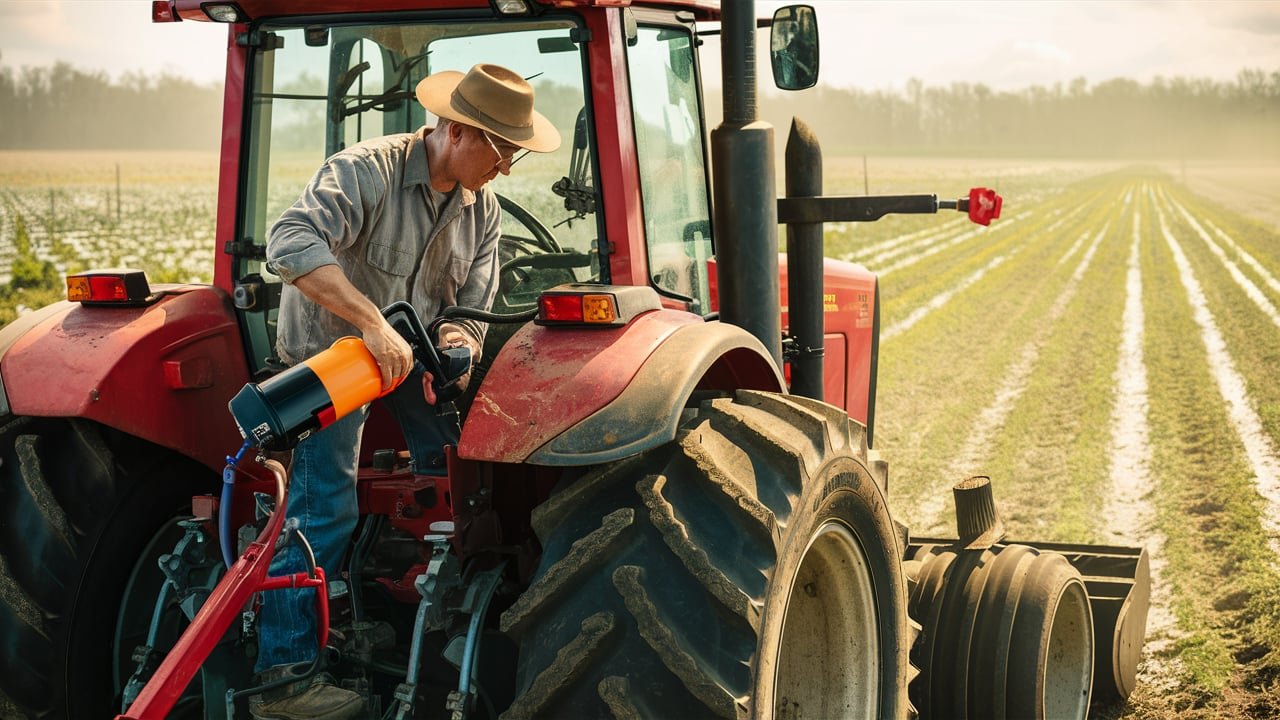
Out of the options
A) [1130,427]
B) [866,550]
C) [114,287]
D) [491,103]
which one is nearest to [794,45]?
[491,103]

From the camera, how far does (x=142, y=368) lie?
318 centimetres

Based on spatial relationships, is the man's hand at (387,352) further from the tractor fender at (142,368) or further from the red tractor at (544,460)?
the tractor fender at (142,368)

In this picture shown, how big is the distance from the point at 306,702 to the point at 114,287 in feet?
4.23

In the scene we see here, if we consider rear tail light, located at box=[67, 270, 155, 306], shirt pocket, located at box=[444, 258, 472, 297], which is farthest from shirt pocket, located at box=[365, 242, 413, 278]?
rear tail light, located at box=[67, 270, 155, 306]

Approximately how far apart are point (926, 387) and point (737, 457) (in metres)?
10.0

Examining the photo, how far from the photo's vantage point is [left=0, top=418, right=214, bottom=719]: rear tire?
3.06 metres

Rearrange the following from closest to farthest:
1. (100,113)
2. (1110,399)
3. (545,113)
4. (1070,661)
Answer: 1. (545,113)
2. (1070,661)
3. (1110,399)
4. (100,113)

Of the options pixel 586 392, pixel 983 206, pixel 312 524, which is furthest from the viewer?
pixel 983 206

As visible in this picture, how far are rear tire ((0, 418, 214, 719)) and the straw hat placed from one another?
1.21 metres

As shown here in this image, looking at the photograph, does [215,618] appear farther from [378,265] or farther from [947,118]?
[947,118]

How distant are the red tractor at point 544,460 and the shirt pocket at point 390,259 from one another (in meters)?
0.28

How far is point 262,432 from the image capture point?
2424 millimetres

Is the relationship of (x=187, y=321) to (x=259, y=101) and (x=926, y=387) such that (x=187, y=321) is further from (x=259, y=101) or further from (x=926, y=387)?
(x=926, y=387)

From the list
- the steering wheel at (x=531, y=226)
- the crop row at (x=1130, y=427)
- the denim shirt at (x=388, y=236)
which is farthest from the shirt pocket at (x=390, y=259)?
the crop row at (x=1130, y=427)
